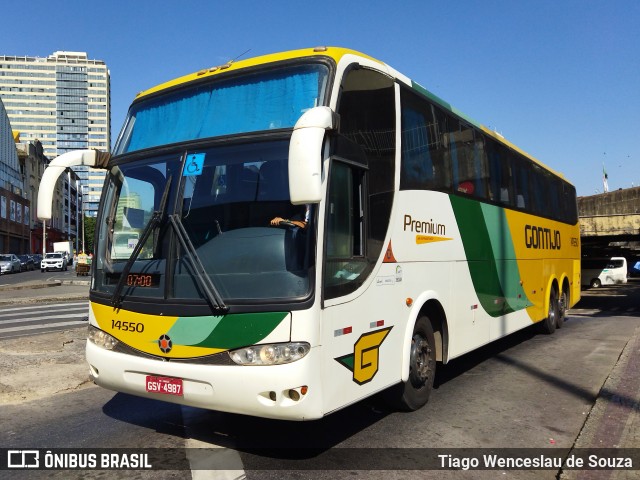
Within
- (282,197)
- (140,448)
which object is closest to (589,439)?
(282,197)

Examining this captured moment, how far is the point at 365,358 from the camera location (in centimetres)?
443

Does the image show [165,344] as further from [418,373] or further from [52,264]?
[52,264]

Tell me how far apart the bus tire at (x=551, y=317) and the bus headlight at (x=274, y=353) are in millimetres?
8734

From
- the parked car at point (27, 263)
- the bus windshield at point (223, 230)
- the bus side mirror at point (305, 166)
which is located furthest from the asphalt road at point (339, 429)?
the parked car at point (27, 263)

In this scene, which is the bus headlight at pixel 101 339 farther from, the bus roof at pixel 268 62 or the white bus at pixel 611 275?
the white bus at pixel 611 275

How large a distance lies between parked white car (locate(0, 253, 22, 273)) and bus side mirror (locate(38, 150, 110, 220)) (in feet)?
148

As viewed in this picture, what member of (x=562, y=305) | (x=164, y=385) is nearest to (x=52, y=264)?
(x=562, y=305)

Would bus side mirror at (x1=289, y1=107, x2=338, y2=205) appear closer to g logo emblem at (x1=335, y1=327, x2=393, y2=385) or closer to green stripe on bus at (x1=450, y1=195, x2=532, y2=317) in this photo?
g logo emblem at (x1=335, y1=327, x2=393, y2=385)

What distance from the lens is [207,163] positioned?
14.0 ft

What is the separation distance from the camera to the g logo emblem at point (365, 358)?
4257 millimetres

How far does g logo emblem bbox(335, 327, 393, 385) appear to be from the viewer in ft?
14.0

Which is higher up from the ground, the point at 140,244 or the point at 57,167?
the point at 57,167

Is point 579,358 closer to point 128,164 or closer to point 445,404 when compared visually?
point 445,404

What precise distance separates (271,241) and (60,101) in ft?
636
